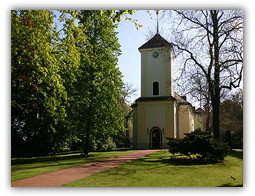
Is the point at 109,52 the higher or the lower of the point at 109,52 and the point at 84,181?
the higher

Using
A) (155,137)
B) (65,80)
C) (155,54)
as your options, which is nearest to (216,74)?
(65,80)

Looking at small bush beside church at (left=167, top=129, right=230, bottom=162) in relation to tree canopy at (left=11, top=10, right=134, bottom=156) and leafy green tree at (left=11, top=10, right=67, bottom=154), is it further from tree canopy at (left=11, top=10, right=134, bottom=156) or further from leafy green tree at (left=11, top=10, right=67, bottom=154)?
leafy green tree at (left=11, top=10, right=67, bottom=154)

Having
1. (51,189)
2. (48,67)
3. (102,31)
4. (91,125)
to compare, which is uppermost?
(102,31)

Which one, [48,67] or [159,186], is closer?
[159,186]

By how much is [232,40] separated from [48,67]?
6.91m

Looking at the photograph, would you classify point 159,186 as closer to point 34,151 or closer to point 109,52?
point 109,52

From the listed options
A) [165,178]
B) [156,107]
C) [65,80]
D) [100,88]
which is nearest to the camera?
[165,178]

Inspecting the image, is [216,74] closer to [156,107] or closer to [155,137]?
[155,137]

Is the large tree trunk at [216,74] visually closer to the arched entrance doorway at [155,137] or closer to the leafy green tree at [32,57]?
the arched entrance doorway at [155,137]

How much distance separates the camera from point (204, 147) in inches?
387

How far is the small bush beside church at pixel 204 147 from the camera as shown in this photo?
9633 millimetres

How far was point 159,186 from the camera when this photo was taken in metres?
6.57

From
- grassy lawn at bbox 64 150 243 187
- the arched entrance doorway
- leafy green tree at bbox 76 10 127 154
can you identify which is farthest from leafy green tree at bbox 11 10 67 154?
the arched entrance doorway
